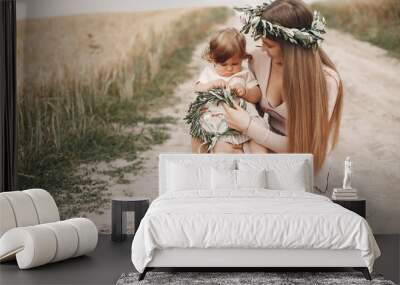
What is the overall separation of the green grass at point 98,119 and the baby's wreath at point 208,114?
0.85 ft

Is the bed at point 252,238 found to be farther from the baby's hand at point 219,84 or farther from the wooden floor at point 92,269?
the baby's hand at point 219,84

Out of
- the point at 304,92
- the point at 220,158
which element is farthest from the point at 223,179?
the point at 304,92

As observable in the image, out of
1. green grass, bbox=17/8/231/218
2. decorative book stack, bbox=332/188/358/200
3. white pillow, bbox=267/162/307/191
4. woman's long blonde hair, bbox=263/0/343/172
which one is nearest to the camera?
white pillow, bbox=267/162/307/191

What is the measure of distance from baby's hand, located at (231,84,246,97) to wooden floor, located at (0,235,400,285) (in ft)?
7.20

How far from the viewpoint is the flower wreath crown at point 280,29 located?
7.64 metres

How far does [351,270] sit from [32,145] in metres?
4.02

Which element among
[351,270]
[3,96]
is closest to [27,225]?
[3,96]

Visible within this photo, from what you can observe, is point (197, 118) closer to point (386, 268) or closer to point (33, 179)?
point (33, 179)

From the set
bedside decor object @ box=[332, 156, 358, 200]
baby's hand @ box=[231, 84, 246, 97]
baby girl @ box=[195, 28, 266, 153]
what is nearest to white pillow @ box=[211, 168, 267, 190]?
baby girl @ box=[195, 28, 266, 153]

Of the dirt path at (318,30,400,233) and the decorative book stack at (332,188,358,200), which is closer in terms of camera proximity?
the decorative book stack at (332,188,358,200)

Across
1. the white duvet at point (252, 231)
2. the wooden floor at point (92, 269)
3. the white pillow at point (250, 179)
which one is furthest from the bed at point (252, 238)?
the white pillow at point (250, 179)

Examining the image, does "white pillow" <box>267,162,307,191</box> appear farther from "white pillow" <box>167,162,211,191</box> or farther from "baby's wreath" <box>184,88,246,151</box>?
"baby's wreath" <box>184,88,246,151</box>

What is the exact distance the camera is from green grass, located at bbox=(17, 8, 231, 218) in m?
7.78

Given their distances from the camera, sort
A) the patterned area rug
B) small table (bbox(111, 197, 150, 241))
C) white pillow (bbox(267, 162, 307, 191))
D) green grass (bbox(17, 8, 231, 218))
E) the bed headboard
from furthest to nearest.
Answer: green grass (bbox(17, 8, 231, 218))
the bed headboard
small table (bbox(111, 197, 150, 241))
white pillow (bbox(267, 162, 307, 191))
the patterned area rug
